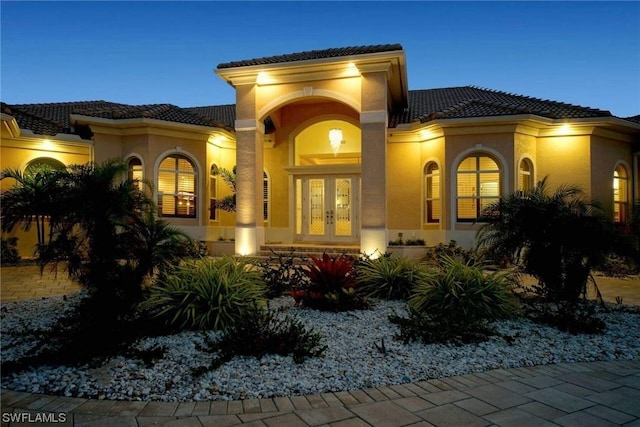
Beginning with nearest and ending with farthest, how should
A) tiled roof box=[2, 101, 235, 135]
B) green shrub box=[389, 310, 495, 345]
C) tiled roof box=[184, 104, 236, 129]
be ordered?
1. green shrub box=[389, 310, 495, 345]
2. tiled roof box=[2, 101, 235, 135]
3. tiled roof box=[184, 104, 236, 129]

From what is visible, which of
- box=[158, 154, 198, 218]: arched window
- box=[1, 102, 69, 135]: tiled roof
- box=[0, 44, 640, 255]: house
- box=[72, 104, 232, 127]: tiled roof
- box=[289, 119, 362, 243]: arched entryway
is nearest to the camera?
box=[0, 44, 640, 255]: house

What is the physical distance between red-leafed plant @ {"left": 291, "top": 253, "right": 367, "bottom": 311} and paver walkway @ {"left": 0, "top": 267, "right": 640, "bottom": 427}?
2.60 meters

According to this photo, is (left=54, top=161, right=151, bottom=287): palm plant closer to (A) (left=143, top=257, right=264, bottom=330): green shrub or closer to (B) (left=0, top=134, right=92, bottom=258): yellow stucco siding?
Answer: (A) (left=143, top=257, right=264, bottom=330): green shrub

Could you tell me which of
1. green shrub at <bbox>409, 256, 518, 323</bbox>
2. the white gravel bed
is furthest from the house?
the white gravel bed

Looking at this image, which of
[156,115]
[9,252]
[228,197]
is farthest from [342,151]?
[9,252]

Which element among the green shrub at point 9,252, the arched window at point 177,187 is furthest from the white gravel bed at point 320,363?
the arched window at point 177,187

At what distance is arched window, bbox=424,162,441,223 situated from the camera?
1350 cm

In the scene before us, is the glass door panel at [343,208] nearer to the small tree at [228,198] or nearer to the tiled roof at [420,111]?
the tiled roof at [420,111]

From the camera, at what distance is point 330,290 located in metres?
6.29

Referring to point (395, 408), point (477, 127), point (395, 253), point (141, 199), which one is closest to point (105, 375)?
point (141, 199)

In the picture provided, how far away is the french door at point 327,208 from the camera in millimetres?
14547

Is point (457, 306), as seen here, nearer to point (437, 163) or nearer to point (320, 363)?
point (320, 363)

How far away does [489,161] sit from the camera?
12789 millimetres

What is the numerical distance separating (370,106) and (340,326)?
8.16m
